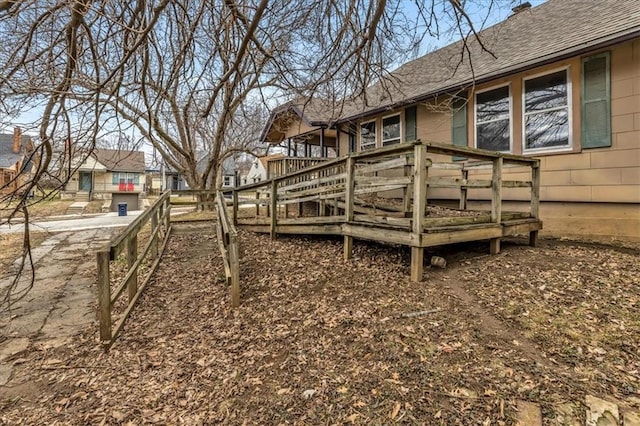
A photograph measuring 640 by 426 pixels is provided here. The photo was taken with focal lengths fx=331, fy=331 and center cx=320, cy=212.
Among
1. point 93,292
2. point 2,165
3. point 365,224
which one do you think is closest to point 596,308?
point 365,224

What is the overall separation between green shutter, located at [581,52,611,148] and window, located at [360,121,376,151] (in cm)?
551

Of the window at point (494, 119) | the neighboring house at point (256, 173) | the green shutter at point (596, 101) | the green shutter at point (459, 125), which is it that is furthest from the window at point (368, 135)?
the neighboring house at point (256, 173)

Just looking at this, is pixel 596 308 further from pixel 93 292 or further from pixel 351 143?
pixel 351 143

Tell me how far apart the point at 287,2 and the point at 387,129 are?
628cm

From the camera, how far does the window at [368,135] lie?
10.5 m

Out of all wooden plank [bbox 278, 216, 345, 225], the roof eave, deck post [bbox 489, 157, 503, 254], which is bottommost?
wooden plank [bbox 278, 216, 345, 225]

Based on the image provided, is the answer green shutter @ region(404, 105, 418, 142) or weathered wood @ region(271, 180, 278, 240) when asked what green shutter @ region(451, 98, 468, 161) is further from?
weathered wood @ region(271, 180, 278, 240)

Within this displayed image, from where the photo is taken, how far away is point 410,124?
909 cm

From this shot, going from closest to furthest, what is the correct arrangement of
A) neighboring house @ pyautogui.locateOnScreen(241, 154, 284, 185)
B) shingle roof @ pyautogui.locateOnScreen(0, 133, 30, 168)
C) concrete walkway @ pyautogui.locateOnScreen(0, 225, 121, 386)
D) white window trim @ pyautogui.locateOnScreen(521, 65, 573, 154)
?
1. concrete walkway @ pyautogui.locateOnScreen(0, 225, 121, 386)
2. white window trim @ pyautogui.locateOnScreen(521, 65, 573, 154)
3. shingle roof @ pyautogui.locateOnScreen(0, 133, 30, 168)
4. neighboring house @ pyautogui.locateOnScreen(241, 154, 284, 185)

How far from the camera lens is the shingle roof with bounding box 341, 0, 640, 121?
17.6ft

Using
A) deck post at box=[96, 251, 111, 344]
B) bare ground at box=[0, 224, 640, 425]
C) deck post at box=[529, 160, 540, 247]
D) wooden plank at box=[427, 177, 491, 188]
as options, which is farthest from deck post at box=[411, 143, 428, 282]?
deck post at box=[96, 251, 111, 344]

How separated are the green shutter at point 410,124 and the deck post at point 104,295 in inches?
308

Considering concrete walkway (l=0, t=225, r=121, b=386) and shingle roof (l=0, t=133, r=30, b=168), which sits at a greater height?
shingle roof (l=0, t=133, r=30, b=168)

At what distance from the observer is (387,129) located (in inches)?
392
